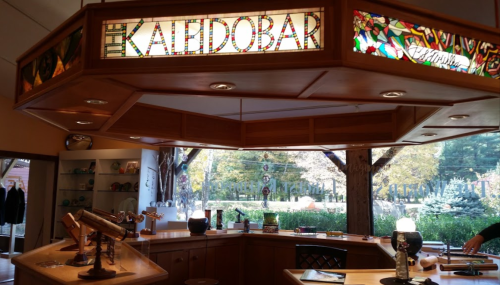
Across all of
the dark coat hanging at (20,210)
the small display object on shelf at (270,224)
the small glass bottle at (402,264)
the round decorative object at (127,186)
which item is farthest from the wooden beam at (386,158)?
the dark coat hanging at (20,210)

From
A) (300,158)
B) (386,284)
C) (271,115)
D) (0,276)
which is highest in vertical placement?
(271,115)

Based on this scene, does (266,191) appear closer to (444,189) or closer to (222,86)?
(444,189)

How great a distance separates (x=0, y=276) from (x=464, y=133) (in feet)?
26.6

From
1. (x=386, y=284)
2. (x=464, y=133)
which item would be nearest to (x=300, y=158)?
(x=464, y=133)

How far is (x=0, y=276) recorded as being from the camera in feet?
25.7

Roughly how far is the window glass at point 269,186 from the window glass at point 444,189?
0.73 m

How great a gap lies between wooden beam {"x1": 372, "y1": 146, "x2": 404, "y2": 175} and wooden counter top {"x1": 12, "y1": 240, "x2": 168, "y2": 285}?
413 centimetres

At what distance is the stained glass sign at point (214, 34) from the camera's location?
2.16 metres

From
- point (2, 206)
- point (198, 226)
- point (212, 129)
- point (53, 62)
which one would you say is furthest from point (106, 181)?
point (53, 62)

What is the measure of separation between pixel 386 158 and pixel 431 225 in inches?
46.1

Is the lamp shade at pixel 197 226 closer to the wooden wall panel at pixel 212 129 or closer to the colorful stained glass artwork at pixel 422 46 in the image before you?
the wooden wall panel at pixel 212 129

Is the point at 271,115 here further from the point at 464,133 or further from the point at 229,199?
the point at 464,133

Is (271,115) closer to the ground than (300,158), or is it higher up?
higher up

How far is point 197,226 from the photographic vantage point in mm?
5672
